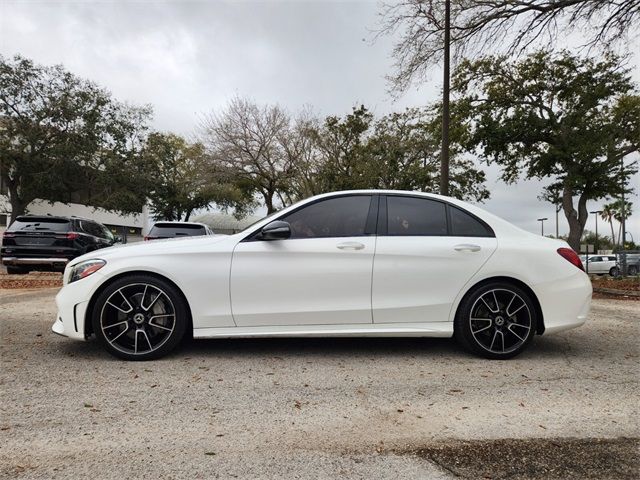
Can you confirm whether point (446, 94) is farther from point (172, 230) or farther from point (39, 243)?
point (39, 243)

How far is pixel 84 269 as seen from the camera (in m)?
4.20

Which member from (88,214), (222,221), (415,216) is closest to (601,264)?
(415,216)

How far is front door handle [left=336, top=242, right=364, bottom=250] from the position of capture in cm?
433

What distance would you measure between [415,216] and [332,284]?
1.06 metres

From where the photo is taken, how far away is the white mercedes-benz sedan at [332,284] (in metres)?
4.16

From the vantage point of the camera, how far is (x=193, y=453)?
2.52 m

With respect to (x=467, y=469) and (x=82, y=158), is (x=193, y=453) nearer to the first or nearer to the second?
(x=467, y=469)

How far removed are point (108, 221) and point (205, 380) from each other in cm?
4902

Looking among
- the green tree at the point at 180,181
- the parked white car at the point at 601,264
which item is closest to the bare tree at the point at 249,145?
the green tree at the point at 180,181

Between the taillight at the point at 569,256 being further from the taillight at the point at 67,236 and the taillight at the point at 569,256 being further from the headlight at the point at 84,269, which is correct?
the taillight at the point at 67,236

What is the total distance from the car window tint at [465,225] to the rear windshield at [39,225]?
11034 mm

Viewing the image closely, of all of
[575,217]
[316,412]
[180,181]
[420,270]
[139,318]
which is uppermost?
[180,181]

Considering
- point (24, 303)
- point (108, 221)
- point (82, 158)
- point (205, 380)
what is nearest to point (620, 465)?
point (205, 380)

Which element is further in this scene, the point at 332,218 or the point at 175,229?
the point at 175,229
